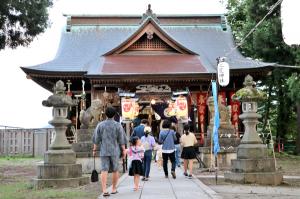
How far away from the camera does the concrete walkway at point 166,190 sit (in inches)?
323

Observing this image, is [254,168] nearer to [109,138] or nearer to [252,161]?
[252,161]

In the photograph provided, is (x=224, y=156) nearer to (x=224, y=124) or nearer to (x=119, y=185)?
(x=224, y=124)

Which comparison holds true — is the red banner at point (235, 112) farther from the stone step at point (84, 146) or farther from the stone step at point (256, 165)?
the stone step at point (256, 165)

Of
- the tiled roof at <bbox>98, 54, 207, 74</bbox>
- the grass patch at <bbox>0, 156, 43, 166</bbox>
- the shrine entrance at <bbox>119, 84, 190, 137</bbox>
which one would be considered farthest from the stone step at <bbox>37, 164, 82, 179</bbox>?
the tiled roof at <bbox>98, 54, 207, 74</bbox>

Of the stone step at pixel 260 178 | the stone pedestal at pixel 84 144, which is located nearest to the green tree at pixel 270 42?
the stone step at pixel 260 178

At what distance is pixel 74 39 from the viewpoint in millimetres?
27891

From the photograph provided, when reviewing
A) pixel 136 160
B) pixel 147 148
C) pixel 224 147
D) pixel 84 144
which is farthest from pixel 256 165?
pixel 84 144

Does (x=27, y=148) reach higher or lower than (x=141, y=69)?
lower

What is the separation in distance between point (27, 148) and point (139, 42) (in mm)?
10014

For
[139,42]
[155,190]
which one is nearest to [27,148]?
[139,42]

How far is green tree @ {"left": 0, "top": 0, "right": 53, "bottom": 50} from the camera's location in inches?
577

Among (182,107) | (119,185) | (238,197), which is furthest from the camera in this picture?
(182,107)

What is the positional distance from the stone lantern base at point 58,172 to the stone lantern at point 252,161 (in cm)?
405

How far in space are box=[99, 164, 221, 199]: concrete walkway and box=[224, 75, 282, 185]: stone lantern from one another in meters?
1.38
